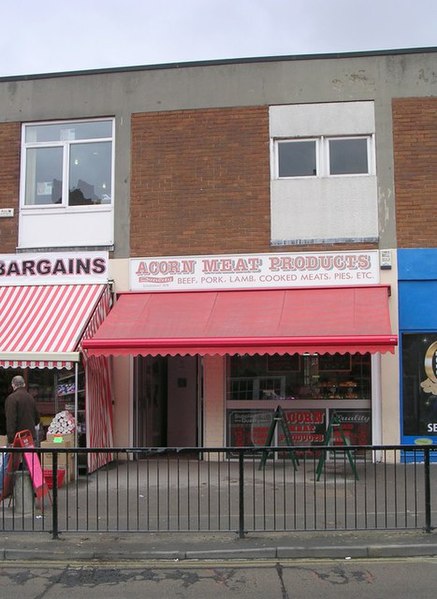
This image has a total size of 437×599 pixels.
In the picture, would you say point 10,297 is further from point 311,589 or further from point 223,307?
point 311,589

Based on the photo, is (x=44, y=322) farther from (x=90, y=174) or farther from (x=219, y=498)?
(x=219, y=498)

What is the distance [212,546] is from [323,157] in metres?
7.77

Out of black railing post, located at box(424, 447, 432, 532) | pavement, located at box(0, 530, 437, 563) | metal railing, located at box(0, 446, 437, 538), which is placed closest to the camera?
pavement, located at box(0, 530, 437, 563)

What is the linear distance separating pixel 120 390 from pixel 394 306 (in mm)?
5272

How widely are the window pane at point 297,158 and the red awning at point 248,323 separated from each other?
7.57 feet

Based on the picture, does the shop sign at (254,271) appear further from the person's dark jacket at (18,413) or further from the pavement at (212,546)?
the pavement at (212,546)

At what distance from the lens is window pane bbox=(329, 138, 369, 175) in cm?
1196

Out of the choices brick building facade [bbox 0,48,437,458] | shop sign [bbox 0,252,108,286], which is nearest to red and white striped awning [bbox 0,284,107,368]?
shop sign [bbox 0,252,108,286]

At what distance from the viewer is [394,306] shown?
449 inches

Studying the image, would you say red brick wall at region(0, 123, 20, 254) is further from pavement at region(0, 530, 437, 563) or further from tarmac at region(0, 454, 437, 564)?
pavement at region(0, 530, 437, 563)

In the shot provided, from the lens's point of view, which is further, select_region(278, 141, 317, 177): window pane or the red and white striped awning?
select_region(278, 141, 317, 177): window pane

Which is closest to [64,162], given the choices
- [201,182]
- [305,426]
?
[201,182]

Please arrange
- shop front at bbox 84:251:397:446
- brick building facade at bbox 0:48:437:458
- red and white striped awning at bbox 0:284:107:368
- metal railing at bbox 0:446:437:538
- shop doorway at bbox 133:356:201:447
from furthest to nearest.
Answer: shop doorway at bbox 133:356:201:447, brick building facade at bbox 0:48:437:458, shop front at bbox 84:251:397:446, red and white striped awning at bbox 0:284:107:368, metal railing at bbox 0:446:437:538

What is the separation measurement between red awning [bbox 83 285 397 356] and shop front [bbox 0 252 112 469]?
47 centimetres
